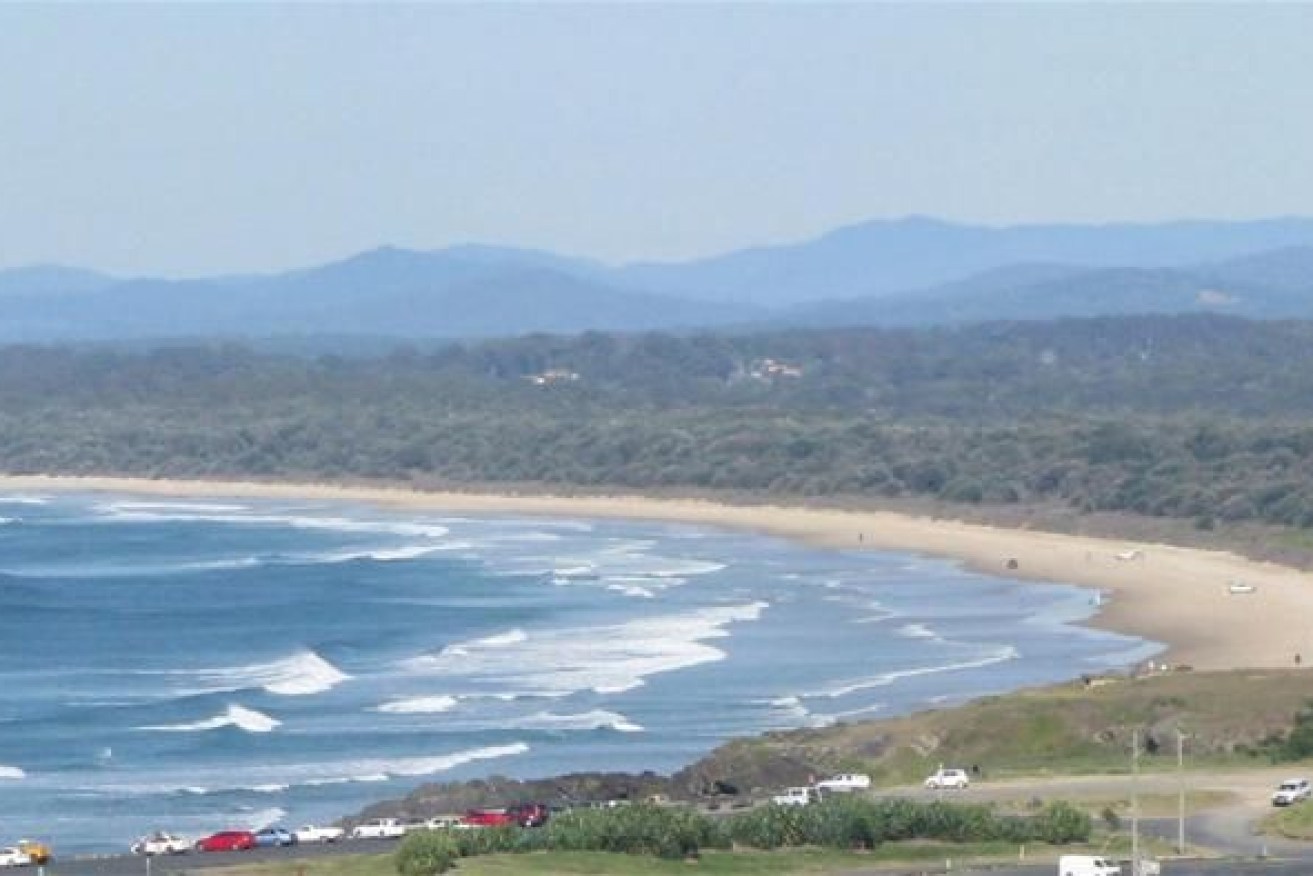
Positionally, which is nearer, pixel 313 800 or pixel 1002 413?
pixel 313 800

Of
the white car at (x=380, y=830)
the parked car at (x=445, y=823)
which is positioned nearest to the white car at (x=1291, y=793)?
the parked car at (x=445, y=823)

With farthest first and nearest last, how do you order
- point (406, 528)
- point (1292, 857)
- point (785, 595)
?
point (406, 528)
point (785, 595)
point (1292, 857)

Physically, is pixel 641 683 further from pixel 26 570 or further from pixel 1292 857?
pixel 26 570

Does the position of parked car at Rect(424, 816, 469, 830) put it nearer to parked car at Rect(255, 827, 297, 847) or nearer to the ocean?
parked car at Rect(255, 827, 297, 847)

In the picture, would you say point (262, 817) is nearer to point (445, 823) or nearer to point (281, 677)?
point (445, 823)

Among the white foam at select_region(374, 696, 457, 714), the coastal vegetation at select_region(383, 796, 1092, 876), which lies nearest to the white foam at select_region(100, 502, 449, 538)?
the white foam at select_region(374, 696, 457, 714)

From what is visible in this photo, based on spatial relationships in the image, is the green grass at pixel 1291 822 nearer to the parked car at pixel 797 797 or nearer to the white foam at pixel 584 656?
the parked car at pixel 797 797

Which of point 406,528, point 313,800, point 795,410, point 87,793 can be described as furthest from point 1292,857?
point 795,410
